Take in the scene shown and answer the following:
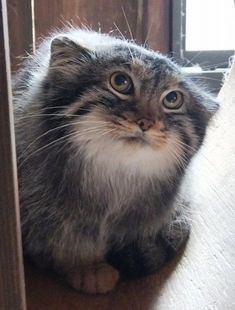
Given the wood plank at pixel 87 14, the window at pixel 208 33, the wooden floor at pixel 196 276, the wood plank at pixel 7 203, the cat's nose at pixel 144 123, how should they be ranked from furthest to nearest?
the window at pixel 208 33, the wood plank at pixel 87 14, the wooden floor at pixel 196 276, the cat's nose at pixel 144 123, the wood plank at pixel 7 203

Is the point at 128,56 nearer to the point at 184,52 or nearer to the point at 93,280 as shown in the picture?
the point at 93,280

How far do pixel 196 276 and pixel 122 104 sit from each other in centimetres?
36

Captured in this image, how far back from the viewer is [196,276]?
107 cm

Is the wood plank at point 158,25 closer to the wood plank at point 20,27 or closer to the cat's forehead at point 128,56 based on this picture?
the wood plank at point 20,27

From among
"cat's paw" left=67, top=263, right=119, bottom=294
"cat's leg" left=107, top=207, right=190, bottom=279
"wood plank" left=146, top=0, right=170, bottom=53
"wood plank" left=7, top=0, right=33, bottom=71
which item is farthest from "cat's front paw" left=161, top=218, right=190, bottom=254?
"wood plank" left=146, top=0, right=170, bottom=53

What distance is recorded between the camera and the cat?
926 mm

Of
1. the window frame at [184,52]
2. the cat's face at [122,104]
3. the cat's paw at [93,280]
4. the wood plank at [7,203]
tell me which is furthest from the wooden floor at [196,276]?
the window frame at [184,52]

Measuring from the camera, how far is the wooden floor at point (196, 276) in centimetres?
101

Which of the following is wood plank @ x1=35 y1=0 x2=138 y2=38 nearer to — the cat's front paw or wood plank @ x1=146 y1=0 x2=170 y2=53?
wood plank @ x1=146 y1=0 x2=170 y2=53

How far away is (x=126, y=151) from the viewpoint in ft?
3.03

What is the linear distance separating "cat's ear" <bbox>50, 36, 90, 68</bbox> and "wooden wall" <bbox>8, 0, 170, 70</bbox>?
67 cm

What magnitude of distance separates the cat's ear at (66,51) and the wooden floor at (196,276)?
316 mm

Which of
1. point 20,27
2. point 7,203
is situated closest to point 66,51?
point 7,203

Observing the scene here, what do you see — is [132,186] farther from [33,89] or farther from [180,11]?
[180,11]
